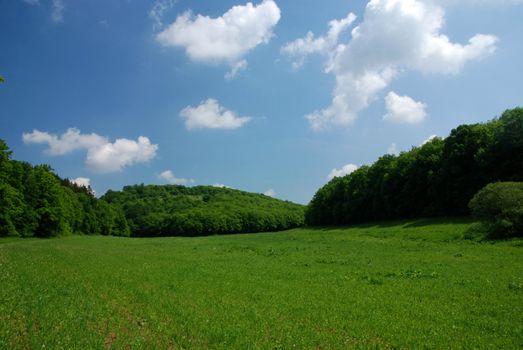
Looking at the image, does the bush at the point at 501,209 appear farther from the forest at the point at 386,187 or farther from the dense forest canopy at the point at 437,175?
the dense forest canopy at the point at 437,175

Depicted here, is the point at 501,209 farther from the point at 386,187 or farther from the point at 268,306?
the point at 386,187

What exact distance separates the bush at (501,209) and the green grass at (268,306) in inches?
384

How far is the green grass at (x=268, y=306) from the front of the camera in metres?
10.3

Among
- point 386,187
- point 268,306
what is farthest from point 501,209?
point 386,187

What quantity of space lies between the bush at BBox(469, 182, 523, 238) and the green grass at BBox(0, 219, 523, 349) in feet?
32.0

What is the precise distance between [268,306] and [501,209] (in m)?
29.9

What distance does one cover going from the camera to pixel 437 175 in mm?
65875

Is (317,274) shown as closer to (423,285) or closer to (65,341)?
(423,285)

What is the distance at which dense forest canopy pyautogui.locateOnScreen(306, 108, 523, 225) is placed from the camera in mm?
54688

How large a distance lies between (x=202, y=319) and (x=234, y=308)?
1.81 meters

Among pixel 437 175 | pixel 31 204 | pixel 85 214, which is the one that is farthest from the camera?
pixel 85 214

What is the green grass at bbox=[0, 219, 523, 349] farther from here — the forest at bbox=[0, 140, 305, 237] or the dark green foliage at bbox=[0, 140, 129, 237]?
the dark green foliage at bbox=[0, 140, 129, 237]

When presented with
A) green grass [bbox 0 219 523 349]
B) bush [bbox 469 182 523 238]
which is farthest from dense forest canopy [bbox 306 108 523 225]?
green grass [bbox 0 219 523 349]

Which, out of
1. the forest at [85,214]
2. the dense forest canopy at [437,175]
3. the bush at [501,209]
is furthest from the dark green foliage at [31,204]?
the dense forest canopy at [437,175]
